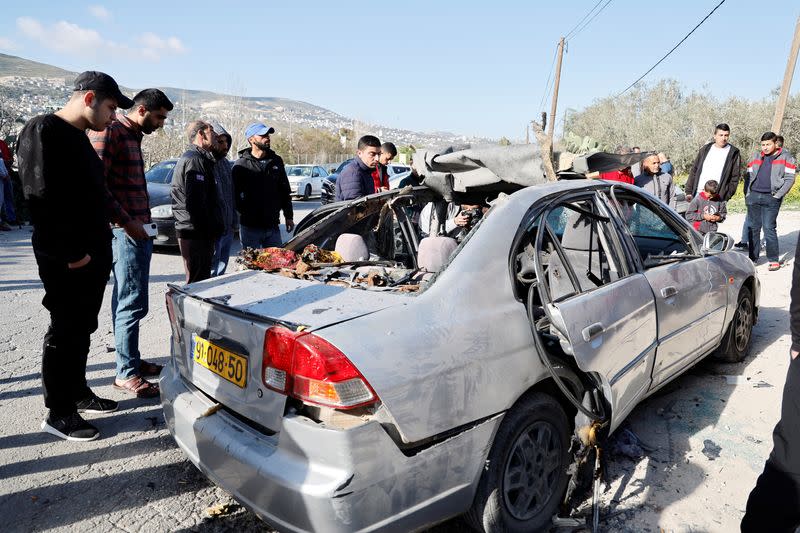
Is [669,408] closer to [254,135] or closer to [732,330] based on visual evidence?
[732,330]

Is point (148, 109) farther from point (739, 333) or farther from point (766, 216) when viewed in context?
point (766, 216)

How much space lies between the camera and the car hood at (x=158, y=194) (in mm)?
9065

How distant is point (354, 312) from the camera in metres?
2.00

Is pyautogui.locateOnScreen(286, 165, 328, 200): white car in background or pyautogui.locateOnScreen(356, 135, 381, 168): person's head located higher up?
pyautogui.locateOnScreen(356, 135, 381, 168): person's head

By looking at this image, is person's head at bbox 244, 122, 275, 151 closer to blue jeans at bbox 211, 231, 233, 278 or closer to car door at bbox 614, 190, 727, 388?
blue jeans at bbox 211, 231, 233, 278

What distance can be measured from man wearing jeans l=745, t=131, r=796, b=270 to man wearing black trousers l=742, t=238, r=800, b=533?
7086 millimetres

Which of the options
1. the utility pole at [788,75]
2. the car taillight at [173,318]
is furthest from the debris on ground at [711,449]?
the utility pole at [788,75]

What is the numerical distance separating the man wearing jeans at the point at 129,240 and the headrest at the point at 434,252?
1.90 meters

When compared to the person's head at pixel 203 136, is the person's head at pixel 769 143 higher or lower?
higher

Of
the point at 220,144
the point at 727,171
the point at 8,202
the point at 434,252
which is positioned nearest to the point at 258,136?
the point at 220,144

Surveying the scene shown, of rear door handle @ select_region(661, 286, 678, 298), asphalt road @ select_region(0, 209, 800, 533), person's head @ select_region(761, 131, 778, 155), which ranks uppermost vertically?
person's head @ select_region(761, 131, 778, 155)

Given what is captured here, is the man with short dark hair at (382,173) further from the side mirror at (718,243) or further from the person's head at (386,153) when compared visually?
the side mirror at (718,243)

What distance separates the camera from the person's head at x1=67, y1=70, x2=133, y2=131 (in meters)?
2.97

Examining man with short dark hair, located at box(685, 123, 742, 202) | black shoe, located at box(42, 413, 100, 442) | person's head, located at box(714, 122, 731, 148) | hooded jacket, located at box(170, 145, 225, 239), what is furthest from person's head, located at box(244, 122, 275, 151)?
person's head, located at box(714, 122, 731, 148)
